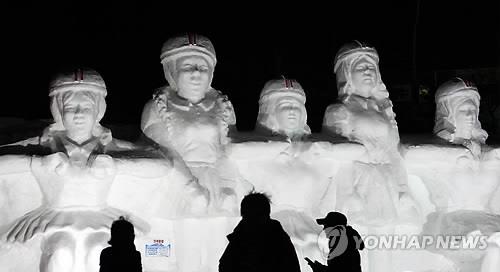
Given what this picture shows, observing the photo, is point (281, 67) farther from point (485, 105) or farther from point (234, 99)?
point (485, 105)

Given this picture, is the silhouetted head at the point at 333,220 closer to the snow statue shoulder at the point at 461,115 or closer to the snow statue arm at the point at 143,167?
the snow statue arm at the point at 143,167

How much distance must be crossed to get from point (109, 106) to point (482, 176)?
3.79 m

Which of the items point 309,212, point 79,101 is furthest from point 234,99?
point 79,101

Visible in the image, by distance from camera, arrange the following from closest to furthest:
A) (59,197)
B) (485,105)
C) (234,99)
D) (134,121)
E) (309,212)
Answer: (59,197) → (309,212) → (134,121) → (234,99) → (485,105)

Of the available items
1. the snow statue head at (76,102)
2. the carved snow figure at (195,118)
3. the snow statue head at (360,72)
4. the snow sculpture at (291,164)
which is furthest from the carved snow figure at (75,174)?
the snow statue head at (360,72)

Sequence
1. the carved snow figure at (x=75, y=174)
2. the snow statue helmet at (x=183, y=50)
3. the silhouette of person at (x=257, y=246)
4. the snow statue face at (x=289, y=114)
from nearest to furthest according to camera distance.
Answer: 1. the silhouette of person at (x=257, y=246)
2. the carved snow figure at (x=75, y=174)
3. the snow statue helmet at (x=183, y=50)
4. the snow statue face at (x=289, y=114)

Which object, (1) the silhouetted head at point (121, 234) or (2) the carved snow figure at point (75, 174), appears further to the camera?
(2) the carved snow figure at point (75, 174)

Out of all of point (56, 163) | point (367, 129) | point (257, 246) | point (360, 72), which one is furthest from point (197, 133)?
point (257, 246)

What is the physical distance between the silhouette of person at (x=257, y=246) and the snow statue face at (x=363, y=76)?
2.63 meters

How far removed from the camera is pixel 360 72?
21.8 ft

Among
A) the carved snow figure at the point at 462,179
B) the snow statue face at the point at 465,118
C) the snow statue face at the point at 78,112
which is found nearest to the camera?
the snow statue face at the point at 78,112

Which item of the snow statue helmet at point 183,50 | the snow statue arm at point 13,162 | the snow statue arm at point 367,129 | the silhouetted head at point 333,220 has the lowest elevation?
the silhouetted head at point 333,220

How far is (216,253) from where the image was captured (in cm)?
591

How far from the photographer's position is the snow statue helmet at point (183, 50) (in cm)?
606
